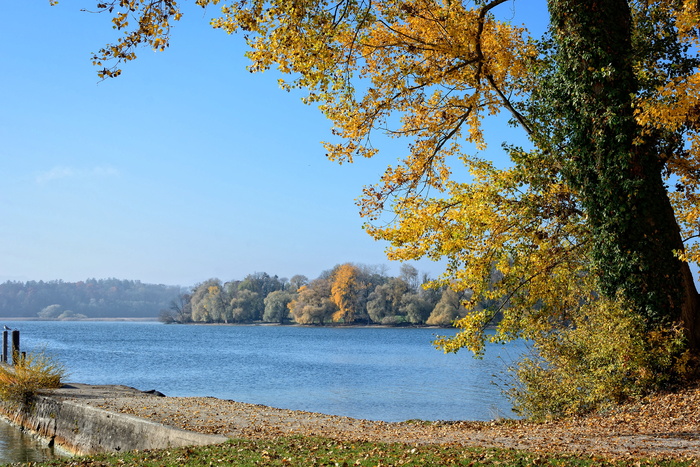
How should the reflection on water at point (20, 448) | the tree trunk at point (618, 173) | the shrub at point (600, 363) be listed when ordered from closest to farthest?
1. the shrub at point (600, 363)
2. the tree trunk at point (618, 173)
3. the reflection on water at point (20, 448)

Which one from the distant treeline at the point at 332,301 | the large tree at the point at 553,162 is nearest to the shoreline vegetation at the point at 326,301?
the distant treeline at the point at 332,301

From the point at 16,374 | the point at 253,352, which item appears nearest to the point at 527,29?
the point at 16,374

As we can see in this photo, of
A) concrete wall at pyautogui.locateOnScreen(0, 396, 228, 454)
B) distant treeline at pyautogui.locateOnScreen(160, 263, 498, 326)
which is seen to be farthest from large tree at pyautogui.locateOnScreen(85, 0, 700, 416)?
distant treeline at pyautogui.locateOnScreen(160, 263, 498, 326)

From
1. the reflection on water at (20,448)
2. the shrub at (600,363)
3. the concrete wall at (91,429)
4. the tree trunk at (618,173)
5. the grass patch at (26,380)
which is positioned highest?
the tree trunk at (618,173)

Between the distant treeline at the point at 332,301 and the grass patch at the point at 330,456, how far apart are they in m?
59.5

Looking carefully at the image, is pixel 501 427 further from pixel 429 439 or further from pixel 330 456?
pixel 330 456

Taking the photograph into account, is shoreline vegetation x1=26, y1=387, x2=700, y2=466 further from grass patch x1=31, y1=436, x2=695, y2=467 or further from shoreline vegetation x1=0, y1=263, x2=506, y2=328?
shoreline vegetation x1=0, y1=263, x2=506, y2=328

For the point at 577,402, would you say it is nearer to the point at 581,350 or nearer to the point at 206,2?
the point at 581,350

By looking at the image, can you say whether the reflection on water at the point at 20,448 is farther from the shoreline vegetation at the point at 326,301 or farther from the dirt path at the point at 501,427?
the shoreline vegetation at the point at 326,301

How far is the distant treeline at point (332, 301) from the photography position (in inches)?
3479

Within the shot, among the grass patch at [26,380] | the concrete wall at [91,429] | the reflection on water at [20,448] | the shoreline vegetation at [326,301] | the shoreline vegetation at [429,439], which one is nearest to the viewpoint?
the shoreline vegetation at [429,439]

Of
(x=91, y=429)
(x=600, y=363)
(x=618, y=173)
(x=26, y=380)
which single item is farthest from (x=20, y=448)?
(x=618, y=173)

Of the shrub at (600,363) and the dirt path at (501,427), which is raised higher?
the shrub at (600,363)

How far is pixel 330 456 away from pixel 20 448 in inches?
382
